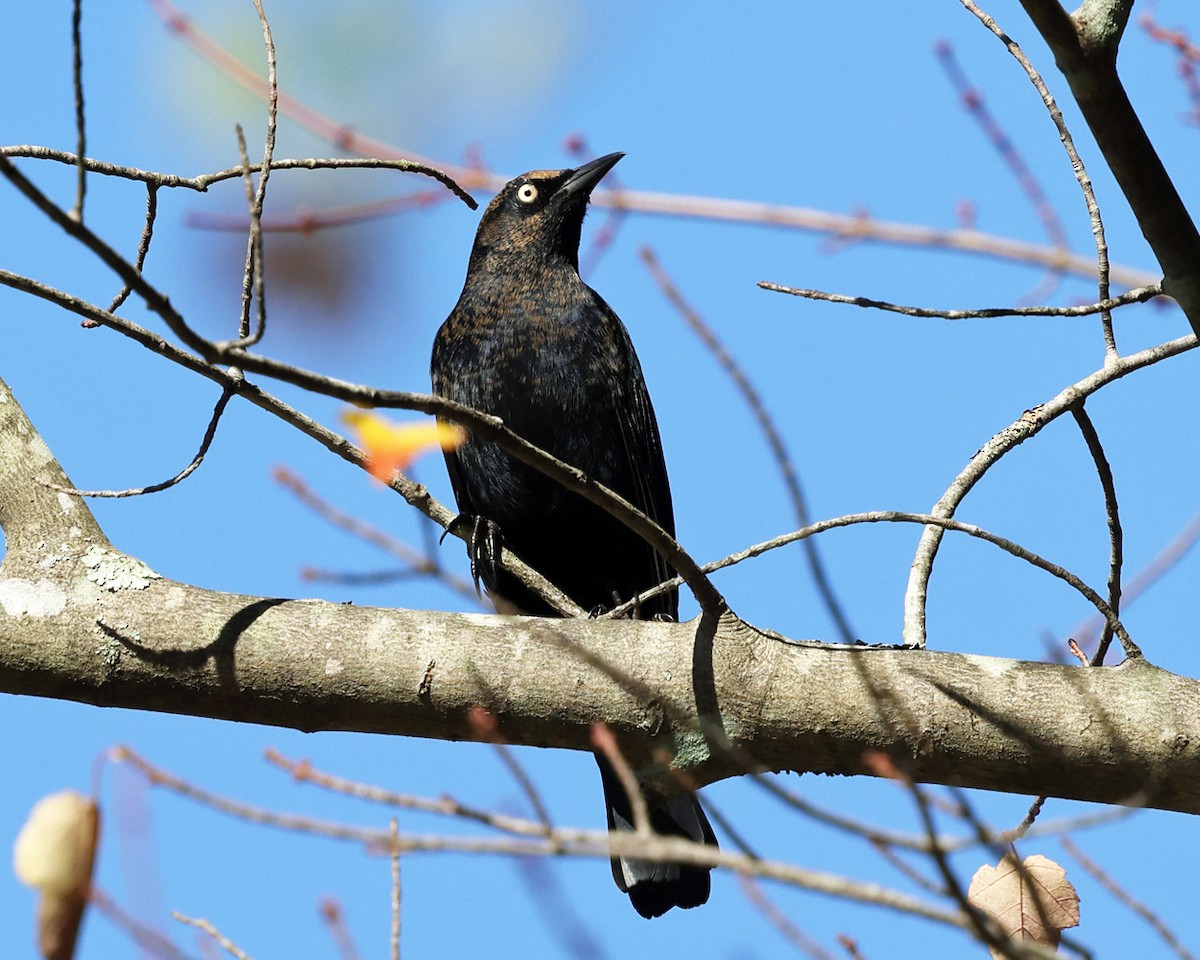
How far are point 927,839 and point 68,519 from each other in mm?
2067

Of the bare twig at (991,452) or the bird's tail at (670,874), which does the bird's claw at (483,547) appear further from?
the bare twig at (991,452)

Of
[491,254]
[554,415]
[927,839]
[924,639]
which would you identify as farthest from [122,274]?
[491,254]

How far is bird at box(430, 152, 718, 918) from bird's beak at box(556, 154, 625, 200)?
45 centimetres

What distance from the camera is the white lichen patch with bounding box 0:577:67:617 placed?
253 cm

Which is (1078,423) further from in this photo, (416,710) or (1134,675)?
(416,710)

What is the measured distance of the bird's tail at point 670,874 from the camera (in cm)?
348

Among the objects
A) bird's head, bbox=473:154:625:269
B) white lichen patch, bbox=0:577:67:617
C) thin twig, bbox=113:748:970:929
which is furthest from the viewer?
bird's head, bbox=473:154:625:269

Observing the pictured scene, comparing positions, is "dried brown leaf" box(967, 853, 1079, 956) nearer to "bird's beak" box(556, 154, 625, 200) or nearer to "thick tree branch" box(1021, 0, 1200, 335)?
"thick tree branch" box(1021, 0, 1200, 335)

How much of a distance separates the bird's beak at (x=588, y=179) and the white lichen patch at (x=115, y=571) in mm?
2476

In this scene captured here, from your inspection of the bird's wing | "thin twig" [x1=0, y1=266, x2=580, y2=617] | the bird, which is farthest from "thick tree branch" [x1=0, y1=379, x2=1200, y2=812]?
the bird's wing

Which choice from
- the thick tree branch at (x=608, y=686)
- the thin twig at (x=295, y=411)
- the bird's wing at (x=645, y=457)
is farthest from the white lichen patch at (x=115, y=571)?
the bird's wing at (x=645, y=457)

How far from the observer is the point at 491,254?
464 cm

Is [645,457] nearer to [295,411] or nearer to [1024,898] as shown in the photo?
[295,411]

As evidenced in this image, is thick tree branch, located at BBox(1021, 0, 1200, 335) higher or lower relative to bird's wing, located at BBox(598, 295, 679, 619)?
lower
